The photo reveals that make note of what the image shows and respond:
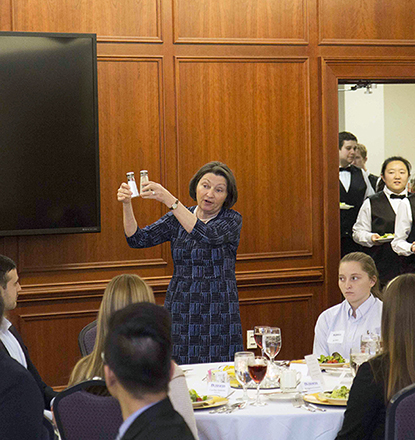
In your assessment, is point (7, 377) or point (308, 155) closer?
point (7, 377)

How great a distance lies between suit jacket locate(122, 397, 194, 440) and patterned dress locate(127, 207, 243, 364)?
214 cm

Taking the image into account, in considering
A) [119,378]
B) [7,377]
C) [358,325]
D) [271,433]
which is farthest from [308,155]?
[119,378]

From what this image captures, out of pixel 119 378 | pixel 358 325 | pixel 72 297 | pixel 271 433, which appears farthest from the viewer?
pixel 72 297

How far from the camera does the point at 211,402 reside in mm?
2336

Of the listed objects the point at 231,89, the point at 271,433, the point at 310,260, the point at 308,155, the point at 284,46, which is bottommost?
the point at 271,433

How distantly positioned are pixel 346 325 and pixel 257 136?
1938 mm

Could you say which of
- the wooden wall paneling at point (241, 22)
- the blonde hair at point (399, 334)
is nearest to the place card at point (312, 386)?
the blonde hair at point (399, 334)

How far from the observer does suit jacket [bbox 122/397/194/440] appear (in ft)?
4.09

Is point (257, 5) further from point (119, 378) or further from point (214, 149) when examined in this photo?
point (119, 378)

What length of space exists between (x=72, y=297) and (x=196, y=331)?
1393 mm

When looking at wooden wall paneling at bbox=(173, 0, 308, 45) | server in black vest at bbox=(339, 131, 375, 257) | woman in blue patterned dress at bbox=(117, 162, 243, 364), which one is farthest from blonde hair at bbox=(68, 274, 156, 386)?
server in black vest at bbox=(339, 131, 375, 257)

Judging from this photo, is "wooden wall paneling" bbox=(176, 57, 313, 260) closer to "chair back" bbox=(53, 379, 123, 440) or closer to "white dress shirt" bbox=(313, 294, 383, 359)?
"white dress shirt" bbox=(313, 294, 383, 359)

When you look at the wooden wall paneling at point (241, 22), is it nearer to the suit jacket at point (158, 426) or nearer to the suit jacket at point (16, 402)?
the suit jacket at point (16, 402)

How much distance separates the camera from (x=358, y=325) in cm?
334
